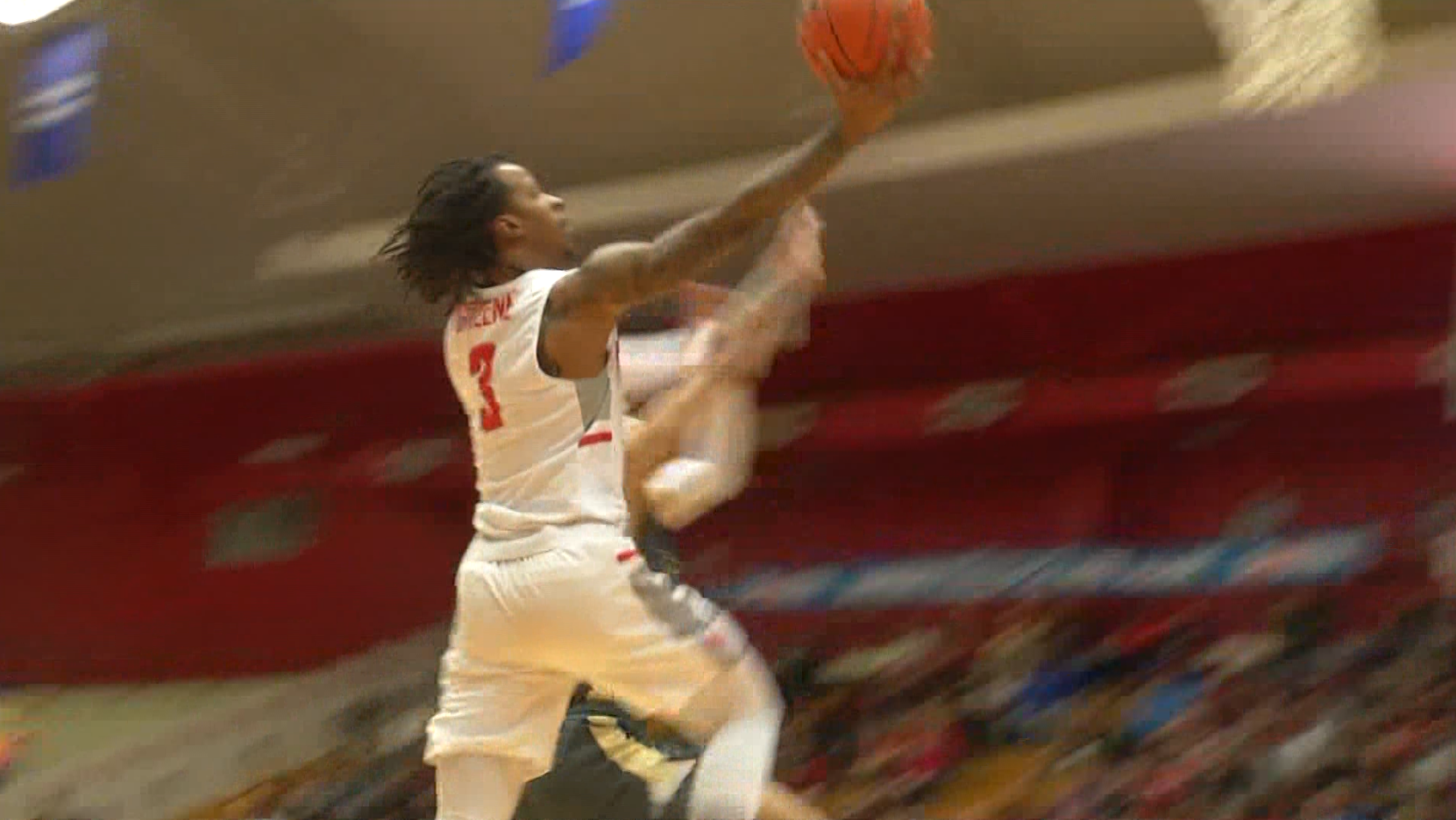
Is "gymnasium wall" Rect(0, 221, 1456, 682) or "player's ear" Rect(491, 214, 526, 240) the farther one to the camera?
"gymnasium wall" Rect(0, 221, 1456, 682)

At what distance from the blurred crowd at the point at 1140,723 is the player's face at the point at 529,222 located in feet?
9.18

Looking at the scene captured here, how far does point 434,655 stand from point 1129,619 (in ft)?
8.95

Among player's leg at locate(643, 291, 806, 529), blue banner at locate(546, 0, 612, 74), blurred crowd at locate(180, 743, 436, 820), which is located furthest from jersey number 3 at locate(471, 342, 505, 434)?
blurred crowd at locate(180, 743, 436, 820)

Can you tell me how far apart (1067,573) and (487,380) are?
3787 mm

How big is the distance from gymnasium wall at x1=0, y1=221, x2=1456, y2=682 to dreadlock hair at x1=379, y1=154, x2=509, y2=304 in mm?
3762

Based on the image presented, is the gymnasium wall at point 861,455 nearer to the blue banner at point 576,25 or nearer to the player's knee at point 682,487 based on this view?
the blue banner at point 576,25

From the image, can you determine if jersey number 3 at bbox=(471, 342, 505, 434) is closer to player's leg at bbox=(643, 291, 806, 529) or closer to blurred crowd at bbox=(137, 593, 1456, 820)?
player's leg at bbox=(643, 291, 806, 529)

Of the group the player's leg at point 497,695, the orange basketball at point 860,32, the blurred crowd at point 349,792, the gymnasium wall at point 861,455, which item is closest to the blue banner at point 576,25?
the orange basketball at point 860,32

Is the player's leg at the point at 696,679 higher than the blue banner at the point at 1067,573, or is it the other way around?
the player's leg at the point at 696,679

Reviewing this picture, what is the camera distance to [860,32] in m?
2.19

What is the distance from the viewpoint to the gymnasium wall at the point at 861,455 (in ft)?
18.7

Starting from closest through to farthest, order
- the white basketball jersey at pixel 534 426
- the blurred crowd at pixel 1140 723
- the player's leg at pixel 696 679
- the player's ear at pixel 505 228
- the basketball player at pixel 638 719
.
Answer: the player's leg at pixel 696 679, the white basketball jersey at pixel 534 426, the player's ear at pixel 505 228, the basketball player at pixel 638 719, the blurred crowd at pixel 1140 723

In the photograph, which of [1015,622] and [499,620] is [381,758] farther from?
[499,620]

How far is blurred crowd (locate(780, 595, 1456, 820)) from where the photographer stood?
182 inches
